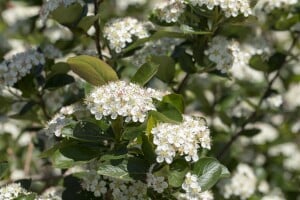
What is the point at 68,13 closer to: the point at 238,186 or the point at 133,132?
the point at 133,132

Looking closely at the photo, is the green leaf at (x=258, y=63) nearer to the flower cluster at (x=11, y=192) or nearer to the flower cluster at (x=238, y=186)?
the flower cluster at (x=238, y=186)

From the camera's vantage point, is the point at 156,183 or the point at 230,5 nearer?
the point at 156,183

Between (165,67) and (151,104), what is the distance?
1.76 feet

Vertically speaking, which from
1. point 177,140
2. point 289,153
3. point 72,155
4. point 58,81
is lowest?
point 289,153

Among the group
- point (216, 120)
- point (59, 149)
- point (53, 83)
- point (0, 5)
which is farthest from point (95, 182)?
point (0, 5)

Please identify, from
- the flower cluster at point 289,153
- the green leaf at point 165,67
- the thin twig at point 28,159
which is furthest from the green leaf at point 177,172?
the flower cluster at point 289,153

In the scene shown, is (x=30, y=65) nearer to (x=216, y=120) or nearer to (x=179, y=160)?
(x=179, y=160)

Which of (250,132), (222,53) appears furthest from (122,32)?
(250,132)

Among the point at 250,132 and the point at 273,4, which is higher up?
the point at 273,4

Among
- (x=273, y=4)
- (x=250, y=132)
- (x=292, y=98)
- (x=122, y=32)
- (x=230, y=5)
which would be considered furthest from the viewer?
(x=292, y=98)

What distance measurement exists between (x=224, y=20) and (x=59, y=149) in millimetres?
766

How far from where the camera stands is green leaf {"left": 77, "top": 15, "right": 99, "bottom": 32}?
7.02 ft

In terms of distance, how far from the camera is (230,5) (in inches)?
81.0

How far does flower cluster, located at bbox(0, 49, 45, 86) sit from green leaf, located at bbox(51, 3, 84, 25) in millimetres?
217
